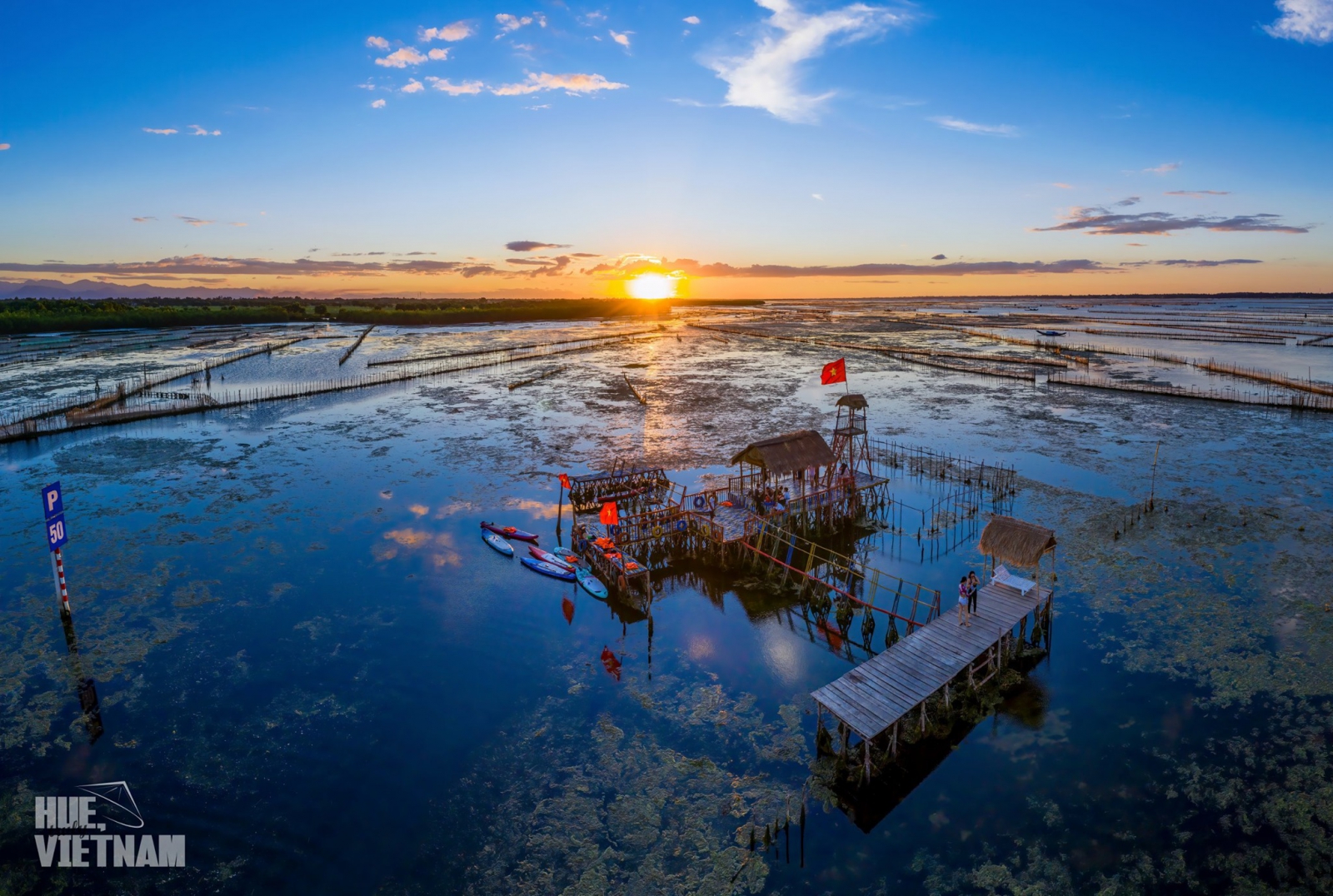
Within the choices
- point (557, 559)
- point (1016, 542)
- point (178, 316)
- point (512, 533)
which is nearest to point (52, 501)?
point (512, 533)

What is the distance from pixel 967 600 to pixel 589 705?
39.5 feet

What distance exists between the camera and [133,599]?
76.6 feet

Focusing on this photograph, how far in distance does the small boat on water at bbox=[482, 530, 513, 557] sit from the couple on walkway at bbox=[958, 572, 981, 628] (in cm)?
1747

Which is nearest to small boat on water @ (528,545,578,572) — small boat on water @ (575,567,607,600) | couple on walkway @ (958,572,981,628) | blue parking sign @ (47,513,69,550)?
small boat on water @ (575,567,607,600)

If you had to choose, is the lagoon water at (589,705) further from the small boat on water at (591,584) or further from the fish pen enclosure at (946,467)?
the fish pen enclosure at (946,467)

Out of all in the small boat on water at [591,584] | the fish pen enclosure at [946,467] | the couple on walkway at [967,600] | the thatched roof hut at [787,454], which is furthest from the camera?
the fish pen enclosure at [946,467]

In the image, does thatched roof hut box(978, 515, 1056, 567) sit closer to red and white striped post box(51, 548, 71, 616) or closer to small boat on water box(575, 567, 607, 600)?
small boat on water box(575, 567, 607, 600)

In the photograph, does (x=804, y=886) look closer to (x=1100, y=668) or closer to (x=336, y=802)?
(x=336, y=802)

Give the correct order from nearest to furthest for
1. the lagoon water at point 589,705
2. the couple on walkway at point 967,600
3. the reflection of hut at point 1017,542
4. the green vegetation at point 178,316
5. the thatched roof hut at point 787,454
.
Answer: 1. the lagoon water at point 589,705
2. the couple on walkway at point 967,600
3. the reflection of hut at point 1017,542
4. the thatched roof hut at point 787,454
5. the green vegetation at point 178,316

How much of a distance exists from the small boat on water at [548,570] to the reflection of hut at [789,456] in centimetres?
988

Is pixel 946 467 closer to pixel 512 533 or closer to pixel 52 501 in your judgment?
pixel 512 533

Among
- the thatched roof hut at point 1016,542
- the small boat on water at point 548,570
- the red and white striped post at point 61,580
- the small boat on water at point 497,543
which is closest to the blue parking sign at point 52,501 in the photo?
the red and white striped post at point 61,580

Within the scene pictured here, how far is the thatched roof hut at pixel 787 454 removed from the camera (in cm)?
3016

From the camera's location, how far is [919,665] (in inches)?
715
